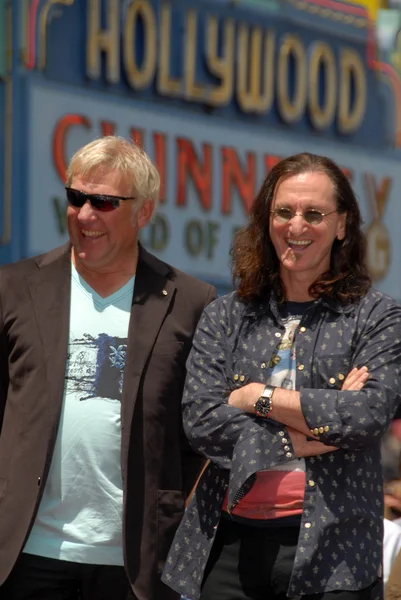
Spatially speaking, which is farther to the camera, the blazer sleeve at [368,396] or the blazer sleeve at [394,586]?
the blazer sleeve at [394,586]

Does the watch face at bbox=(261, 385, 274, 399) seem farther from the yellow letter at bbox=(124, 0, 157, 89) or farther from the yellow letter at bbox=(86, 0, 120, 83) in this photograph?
the yellow letter at bbox=(124, 0, 157, 89)

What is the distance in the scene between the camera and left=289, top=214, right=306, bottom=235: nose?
4.01 meters

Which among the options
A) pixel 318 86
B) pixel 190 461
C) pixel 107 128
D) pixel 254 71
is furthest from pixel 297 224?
pixel 318 86

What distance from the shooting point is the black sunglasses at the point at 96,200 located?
4.36 meters

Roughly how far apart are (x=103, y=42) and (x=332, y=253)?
6.45m

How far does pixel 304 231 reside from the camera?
402 centimetres

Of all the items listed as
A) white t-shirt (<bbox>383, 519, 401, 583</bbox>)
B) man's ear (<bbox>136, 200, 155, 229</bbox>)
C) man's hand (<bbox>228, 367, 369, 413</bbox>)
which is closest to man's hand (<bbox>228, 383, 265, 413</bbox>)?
man's hand (<bbox>228, 367, 369, 413</bbox>)

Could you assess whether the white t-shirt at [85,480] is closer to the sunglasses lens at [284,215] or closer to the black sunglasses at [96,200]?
the black sunglasses at [96,200]

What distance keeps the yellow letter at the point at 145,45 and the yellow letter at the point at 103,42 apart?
0.42 ft

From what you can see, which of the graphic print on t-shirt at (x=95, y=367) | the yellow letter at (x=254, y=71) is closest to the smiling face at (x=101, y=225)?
the graphic print on t-shirt at (x=95, y=367)

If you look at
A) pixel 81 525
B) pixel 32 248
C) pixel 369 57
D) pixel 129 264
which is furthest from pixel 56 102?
pixel 81 525

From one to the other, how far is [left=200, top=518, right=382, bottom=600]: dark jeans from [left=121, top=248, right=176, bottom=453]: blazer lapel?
54 cm

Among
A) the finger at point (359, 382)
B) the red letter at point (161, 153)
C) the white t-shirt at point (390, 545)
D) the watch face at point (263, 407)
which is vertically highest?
the finger at point (359, 382)

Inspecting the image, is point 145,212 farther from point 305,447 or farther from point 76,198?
point 305,447
